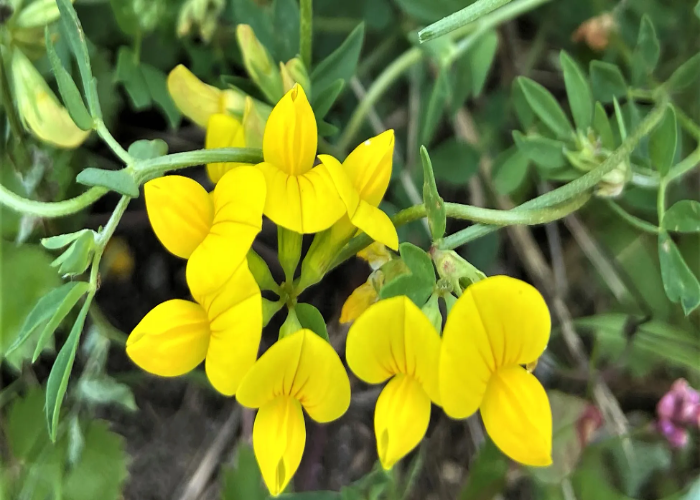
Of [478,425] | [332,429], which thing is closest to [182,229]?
[332,429]

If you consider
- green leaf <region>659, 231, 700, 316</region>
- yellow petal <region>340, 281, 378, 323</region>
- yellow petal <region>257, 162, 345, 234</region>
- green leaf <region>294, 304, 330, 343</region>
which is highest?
yellow petal <region>257, 162, 345, 234</region>

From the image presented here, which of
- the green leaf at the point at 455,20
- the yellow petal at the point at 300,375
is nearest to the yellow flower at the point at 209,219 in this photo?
the yellow petal at the point at 300,375

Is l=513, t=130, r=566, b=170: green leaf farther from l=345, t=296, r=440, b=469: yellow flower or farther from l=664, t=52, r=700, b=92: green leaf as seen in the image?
l=345, t=296, r=440, b=469: yellow flower

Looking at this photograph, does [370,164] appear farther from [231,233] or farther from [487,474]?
[487,474]

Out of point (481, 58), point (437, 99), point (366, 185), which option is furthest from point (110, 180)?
point (481, 58)


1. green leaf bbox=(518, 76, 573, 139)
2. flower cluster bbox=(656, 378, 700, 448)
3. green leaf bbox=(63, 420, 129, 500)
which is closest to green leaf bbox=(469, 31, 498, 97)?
green leaf bbox=(518, 76, 573, 139)

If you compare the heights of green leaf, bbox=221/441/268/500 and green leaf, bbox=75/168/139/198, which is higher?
green leaf, bbox=75/168/139/198
